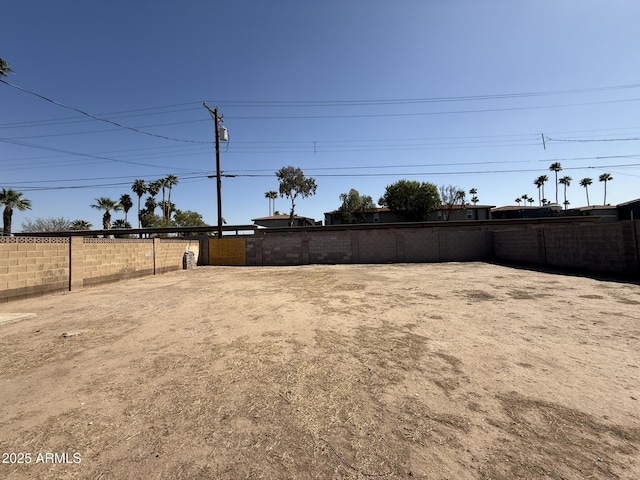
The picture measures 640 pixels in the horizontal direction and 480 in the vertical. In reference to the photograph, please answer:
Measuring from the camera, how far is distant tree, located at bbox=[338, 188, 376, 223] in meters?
43.8

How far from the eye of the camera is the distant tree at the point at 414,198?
40.1 metres

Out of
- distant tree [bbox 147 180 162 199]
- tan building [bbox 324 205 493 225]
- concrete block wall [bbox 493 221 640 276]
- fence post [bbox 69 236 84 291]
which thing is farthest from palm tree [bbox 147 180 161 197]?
concrete block wall [bbox 493 221 640 276]

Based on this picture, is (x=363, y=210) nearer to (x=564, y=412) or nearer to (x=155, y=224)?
(x=155, y=224)

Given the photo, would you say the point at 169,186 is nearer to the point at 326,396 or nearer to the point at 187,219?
the point at 187,219

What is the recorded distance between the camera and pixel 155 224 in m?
45.5

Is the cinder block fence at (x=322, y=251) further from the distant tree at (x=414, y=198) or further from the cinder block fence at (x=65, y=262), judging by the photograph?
the distant tree at (x=414, y=198)

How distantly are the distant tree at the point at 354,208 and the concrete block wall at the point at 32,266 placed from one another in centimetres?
3623

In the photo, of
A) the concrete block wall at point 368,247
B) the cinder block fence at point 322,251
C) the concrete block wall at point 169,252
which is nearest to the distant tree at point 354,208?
the cinder block fence at point 322,251

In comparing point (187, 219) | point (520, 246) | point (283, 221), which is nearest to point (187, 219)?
point (187, 219)

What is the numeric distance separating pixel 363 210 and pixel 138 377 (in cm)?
4193

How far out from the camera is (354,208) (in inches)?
1729

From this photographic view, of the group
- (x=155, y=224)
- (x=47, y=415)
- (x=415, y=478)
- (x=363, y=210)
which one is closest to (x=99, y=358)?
(x=47, y=415)

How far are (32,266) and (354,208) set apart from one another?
38.3 m

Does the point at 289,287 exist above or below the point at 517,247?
below
